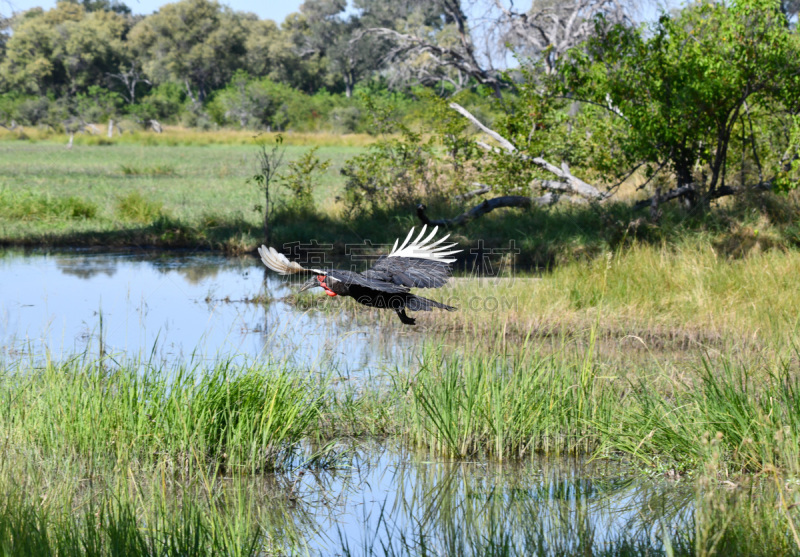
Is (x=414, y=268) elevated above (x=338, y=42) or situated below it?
below

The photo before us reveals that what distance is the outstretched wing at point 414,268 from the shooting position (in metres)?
4.66

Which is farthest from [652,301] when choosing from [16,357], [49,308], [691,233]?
[49,308]

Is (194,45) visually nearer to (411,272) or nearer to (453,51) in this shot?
(453,51)

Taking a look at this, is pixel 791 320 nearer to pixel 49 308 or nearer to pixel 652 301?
pixel 652 301

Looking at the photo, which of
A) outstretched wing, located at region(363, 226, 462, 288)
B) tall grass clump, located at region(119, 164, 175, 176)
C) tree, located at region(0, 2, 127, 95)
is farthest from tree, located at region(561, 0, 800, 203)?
tree, located at region(0, 2, 127, 95)

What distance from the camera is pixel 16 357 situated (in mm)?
6062

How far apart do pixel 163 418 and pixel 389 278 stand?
1483 mm

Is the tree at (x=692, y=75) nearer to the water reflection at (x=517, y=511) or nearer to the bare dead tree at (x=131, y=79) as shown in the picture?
the water reflection at (x=517, y=511)

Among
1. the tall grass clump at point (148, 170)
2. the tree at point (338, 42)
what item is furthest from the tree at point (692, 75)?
the tree at point (338, 42)

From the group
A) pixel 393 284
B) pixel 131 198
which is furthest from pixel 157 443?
pixel 131 198

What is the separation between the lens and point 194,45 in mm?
52438

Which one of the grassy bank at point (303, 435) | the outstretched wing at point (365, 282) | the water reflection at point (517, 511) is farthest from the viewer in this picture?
the outstretched wing at point (365, 282)

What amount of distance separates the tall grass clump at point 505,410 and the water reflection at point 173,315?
2.88ft

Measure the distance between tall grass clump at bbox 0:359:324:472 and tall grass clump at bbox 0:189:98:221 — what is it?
9.43 meters
